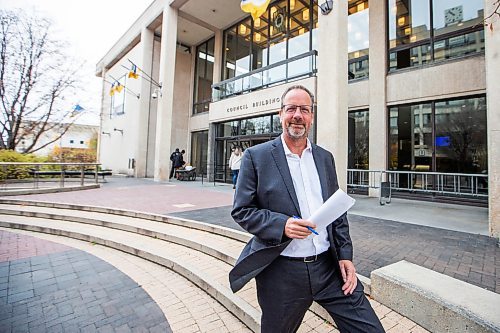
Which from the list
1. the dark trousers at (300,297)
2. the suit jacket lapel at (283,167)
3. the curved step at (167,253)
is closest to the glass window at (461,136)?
the curved step at (167,253)

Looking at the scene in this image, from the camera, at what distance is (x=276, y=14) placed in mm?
13141

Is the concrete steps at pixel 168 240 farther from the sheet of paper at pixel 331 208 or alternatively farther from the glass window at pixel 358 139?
the glass window at pixel 358 139

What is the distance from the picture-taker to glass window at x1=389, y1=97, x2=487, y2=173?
7.90m

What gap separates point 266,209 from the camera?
4.63 ft

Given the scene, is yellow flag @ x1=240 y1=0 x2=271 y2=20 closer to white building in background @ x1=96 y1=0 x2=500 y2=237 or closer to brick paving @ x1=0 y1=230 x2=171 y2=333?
white building in background @ x1=96 y1=0 x2=500 y2=237

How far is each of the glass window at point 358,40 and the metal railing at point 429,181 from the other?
4280mm

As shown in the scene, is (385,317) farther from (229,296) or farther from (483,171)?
(483,171)

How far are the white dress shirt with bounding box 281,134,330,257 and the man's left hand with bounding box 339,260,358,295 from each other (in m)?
0.13

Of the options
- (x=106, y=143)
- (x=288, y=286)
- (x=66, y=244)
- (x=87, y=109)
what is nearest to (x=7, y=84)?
(x=87, y=109)

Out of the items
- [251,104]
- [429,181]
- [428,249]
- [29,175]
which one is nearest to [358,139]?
[429,181]

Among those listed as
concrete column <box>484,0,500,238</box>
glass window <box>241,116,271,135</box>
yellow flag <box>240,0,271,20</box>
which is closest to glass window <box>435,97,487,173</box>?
concrete column <box>484,0,500,238</box>

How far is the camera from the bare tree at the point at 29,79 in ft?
46.5

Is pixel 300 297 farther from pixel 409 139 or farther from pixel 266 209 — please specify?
pixel 409 139

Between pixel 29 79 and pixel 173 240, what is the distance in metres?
16.8
